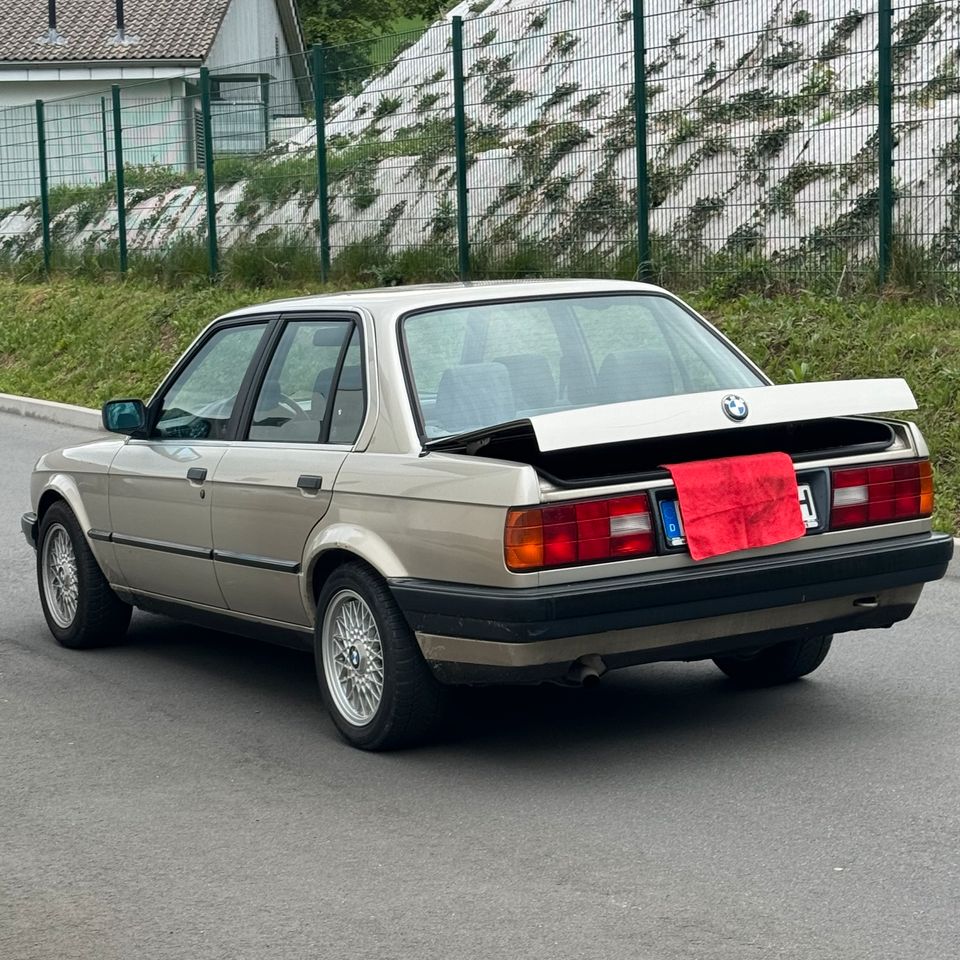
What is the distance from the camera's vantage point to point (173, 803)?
18.8ft

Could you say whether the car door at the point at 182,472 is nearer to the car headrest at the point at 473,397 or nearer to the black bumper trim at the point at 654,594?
the car headrest at the point at 473,397

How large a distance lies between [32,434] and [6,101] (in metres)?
38.6

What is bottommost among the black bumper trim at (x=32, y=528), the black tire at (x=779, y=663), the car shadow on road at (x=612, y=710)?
the car shadow on road at (x=612, y=710)

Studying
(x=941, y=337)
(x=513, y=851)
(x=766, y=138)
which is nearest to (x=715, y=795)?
(x=513, y=851)

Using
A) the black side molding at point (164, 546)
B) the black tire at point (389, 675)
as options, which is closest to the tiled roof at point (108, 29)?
the black side molding at point (164, 546)

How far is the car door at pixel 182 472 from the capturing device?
7.12 metres

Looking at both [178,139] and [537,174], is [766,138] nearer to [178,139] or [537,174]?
[537,174]

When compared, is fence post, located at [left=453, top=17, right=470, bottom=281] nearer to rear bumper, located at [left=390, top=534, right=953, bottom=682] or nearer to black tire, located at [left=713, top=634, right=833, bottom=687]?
black tire, located at [left=713, top=634, right=833, bottom=687]

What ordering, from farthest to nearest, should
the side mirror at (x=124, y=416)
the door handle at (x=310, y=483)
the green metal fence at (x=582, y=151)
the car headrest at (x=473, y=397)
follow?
1. the green metal fence at (x=582, y=151)
2. the side mirror at (x=124, y=416)
3. the door handle at (x=310, y=483)
4. the car headrest at (x=473, y=397)

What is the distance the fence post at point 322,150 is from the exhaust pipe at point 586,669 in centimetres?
1465

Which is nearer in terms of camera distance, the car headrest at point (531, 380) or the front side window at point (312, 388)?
the car headrest at point (531, 380)

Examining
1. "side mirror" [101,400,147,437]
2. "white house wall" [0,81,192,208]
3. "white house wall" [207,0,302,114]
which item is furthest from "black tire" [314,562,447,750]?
"white house wall" [207,0,302,114]

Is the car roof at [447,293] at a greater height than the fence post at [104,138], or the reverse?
the fence post at [104,138]

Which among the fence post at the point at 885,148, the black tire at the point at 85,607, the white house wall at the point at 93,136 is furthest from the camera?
the white house wall at the point at 93,136
